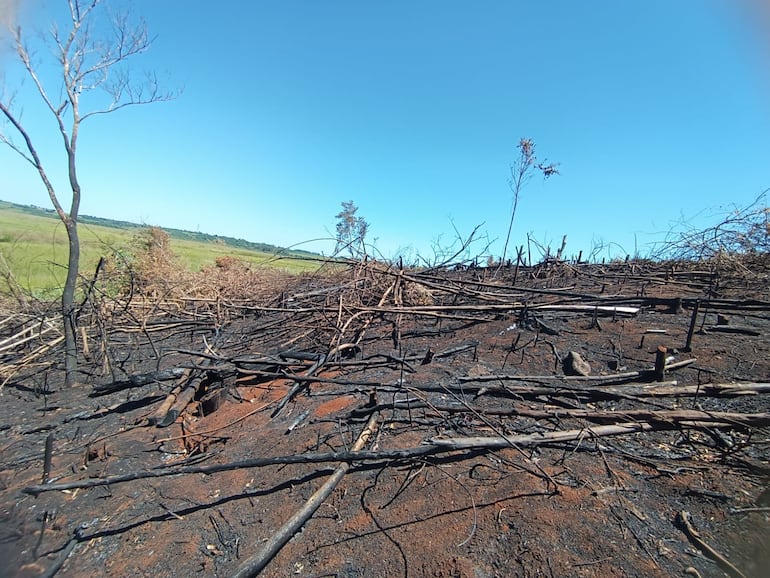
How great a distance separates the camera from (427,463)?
2.39 m

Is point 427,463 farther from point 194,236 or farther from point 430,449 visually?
point 194,236

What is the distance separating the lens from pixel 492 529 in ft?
6.32

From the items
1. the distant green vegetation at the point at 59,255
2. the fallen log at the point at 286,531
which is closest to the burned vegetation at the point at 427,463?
the fallen log at the point at 286,531

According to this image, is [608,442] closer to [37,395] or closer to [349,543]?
[349,543]

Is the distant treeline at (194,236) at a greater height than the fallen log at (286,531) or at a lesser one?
greater

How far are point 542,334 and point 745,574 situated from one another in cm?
351

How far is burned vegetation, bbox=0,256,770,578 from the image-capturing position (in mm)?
1854

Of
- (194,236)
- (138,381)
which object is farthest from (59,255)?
(138,381)

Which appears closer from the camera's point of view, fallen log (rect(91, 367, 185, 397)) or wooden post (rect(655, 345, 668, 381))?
wooden post (rect(655, 345, 668, 381))

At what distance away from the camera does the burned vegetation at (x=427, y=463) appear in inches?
73.0

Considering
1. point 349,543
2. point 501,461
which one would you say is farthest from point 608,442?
point 349,543

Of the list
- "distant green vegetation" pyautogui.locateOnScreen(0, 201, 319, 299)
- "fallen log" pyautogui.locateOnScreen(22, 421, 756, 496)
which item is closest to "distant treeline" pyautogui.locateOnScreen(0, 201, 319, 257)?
"distant green vegetation" pyautogui.locateOnScreen(0, 201, 319, 299)

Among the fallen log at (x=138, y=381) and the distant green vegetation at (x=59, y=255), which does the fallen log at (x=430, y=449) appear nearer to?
the fallen log at (x=138, y=381)

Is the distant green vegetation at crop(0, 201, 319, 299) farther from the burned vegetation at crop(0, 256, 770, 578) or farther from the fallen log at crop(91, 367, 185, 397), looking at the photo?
the burned vegetation at crop(0, 256, 770, 578)
